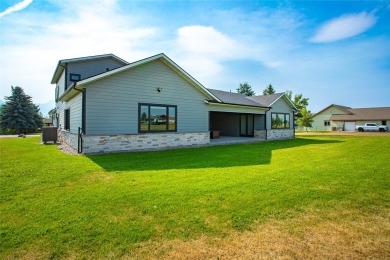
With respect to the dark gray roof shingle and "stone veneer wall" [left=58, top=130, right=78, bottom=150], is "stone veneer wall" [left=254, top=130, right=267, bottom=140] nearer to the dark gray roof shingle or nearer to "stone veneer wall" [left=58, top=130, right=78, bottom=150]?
the dark gray roof shingle

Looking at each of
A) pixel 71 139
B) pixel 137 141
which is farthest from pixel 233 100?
pixel 71 139

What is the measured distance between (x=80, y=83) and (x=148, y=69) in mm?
3667

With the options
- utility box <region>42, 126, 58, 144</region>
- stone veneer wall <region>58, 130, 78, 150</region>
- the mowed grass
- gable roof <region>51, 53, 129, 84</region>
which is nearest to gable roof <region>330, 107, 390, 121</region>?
the mowed grass

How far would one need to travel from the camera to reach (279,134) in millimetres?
20797

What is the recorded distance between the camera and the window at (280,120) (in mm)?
20531

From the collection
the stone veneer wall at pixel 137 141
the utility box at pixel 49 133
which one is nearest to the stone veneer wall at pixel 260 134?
the stone veneer wall at pixel 137 141

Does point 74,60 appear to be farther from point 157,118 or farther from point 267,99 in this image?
point 267,99

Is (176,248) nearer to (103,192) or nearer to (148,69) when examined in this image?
(103,192)

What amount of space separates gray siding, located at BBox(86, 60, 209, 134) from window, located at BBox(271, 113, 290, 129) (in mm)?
9842

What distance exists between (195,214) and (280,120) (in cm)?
1997

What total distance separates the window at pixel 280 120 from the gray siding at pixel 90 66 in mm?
15233

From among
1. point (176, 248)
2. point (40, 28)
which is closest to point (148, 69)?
point (40, 28)

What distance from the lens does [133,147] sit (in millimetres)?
11141

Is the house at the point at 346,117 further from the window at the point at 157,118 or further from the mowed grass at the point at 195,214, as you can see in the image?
the mowed grass at the point at 195,214
